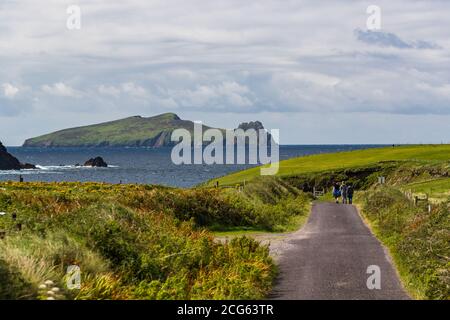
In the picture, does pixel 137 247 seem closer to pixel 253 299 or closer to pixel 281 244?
pixel 253 299

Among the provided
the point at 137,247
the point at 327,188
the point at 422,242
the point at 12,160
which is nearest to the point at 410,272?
the point at 422,242

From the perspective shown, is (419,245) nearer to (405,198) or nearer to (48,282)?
(48,282)

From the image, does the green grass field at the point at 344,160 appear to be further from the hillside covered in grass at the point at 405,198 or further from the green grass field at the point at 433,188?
the green grass field at the point at 433,188

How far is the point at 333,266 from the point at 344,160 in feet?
255

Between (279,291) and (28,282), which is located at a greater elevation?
(28,282)

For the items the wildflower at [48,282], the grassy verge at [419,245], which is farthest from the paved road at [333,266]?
the wildflower at [48,282]

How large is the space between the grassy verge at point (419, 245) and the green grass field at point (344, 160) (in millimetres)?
46440

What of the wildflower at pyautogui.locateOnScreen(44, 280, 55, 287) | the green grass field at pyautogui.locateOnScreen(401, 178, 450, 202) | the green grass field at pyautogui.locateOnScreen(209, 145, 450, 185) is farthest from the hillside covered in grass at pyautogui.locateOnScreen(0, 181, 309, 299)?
the green grass field at pyautogui.locateOnScreen(209, 145, 450, 185)

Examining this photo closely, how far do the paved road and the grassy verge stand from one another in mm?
442

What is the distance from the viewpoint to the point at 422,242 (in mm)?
23594

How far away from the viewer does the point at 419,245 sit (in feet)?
77.3

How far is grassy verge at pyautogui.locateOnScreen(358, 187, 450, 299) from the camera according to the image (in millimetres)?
18516

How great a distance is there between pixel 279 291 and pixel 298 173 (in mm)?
66006

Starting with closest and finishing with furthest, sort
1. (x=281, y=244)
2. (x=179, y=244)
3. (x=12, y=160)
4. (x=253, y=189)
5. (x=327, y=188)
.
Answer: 1. (x=179, y=244)
2. (x=281, y=244)
3. (x=253, y=189)
4. (x=327, y=188)
5. (x=12, y=160)
